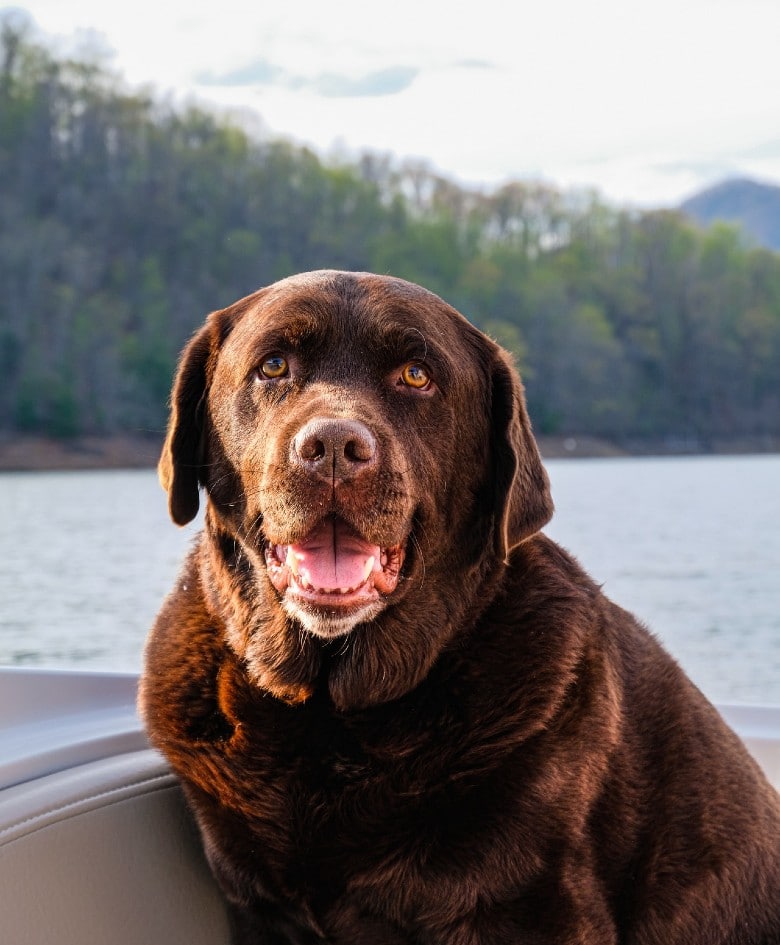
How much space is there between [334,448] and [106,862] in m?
0.78

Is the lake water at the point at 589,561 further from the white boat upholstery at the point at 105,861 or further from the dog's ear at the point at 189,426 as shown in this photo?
the white boat upholstery at the point at 105,861

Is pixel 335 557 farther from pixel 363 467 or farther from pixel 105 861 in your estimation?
pixel 105 861

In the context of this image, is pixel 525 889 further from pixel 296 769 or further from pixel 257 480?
pixel 257 480

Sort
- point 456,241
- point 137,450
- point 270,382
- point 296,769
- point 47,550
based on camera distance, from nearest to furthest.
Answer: point 296,769 → point 270,382 → point 47,550 → point 137,450 → point 456,241

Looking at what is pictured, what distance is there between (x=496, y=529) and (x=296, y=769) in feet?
Result: 1.60

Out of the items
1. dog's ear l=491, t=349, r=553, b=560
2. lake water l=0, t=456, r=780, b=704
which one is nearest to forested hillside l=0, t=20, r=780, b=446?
lake water l=0, t=456, r=780, b=704

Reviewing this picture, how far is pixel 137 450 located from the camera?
20.0 metres

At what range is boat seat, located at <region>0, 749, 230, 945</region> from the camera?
5.65ft

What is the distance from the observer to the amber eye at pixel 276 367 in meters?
1.86

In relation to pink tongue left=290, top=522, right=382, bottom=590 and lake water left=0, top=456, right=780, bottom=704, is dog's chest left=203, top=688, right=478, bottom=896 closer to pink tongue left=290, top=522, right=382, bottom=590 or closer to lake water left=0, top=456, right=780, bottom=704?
pink tongue left=290, top=522, right=382, bottom=590

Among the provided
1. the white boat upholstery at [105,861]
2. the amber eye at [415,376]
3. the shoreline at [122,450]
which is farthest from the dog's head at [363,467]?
the shoreline at [122,450]

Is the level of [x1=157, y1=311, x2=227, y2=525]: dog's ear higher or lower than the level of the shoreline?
higher

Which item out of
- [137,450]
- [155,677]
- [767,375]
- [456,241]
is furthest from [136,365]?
[155,677]

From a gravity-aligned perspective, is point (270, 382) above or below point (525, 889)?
above
